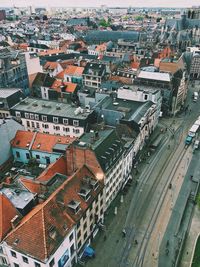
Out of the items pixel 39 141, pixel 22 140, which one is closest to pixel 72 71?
pixel 22 140

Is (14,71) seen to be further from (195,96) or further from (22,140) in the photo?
(195,96)

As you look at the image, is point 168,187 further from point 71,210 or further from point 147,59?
point 147,59

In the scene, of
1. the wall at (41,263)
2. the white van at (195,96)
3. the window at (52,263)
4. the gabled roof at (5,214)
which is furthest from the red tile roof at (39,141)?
the white van at (195,96)

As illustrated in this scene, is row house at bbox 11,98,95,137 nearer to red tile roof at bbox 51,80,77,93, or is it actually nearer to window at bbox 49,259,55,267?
red tile roof at bbox 51,80,77,93

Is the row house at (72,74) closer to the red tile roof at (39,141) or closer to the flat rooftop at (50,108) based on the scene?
the flat rooftop at (50,108)

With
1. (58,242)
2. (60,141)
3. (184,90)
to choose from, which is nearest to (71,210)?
(58,242)

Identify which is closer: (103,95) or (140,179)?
(140,179)
